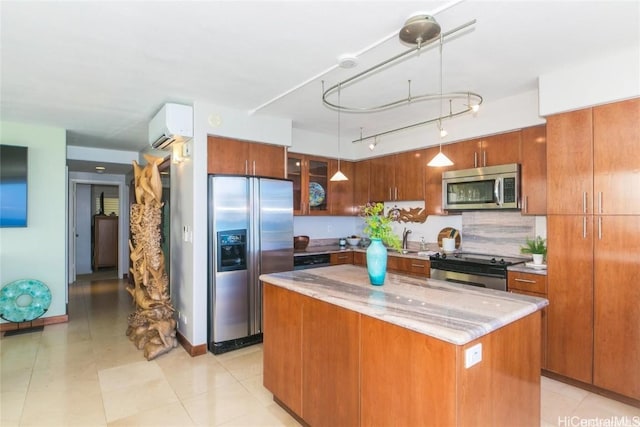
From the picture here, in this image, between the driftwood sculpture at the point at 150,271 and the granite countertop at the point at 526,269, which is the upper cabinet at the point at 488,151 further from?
the driftwood sculpture at the point at 150,271

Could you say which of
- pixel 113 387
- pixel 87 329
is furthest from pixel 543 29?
pixel 87 329

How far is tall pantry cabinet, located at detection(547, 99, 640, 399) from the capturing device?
2.52 metres

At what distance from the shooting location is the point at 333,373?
6.63 feet

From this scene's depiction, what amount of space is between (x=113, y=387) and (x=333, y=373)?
2.07 metres

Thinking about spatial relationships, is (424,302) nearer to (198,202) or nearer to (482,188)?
(482,188)

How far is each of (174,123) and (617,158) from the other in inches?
149

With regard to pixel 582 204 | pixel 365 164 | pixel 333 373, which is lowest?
pixel 333 373

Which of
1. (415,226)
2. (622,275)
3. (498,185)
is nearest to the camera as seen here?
(622,275)

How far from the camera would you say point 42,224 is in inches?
175

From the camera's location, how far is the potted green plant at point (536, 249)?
3335mm

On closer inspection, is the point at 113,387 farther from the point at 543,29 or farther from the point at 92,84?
the point at 543,29

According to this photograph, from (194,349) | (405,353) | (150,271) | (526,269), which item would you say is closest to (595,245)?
(526,269)

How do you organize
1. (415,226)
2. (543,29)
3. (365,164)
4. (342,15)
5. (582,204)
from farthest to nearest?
(365,164)
(415,226)
(582,204)
(543,29)
(342,15)

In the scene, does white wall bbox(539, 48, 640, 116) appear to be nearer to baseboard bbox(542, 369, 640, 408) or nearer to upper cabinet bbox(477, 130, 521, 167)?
upper cabinet bbox(477, 130, 521, 167)
